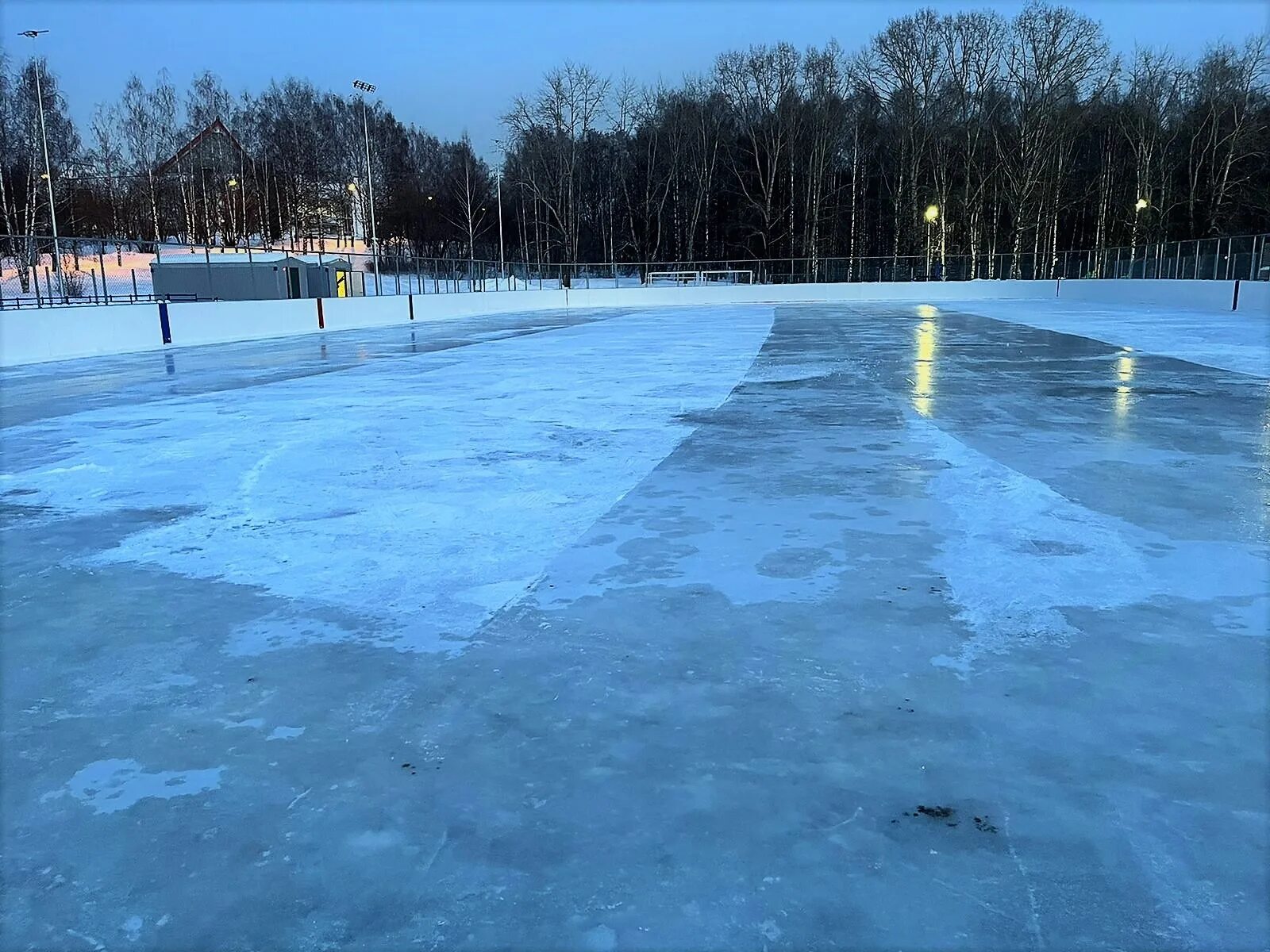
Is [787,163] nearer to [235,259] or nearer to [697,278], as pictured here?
[697,278]

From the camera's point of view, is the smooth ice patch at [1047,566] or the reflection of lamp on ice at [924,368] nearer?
the smooth ice patch at [1047,566]

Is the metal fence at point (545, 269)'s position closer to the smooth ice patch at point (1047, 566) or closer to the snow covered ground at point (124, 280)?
the snow covered ground at point (124, 280)

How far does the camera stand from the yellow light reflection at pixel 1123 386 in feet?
30.5

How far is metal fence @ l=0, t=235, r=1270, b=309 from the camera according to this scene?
22.0m

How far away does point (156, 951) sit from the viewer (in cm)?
201

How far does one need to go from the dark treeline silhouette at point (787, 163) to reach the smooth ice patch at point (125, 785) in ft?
180

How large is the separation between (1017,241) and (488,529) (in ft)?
201

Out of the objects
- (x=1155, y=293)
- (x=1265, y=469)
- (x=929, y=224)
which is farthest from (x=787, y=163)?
(x=1265, y=469)

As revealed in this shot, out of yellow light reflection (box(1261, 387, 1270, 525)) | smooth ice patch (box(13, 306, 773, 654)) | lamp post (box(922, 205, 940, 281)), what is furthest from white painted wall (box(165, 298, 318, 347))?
lamp post (box(922, 205, 940, 281))

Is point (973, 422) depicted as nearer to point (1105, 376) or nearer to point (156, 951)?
point (1105, 376)

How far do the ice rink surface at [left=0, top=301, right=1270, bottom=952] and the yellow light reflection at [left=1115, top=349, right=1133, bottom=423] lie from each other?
153 centimetres

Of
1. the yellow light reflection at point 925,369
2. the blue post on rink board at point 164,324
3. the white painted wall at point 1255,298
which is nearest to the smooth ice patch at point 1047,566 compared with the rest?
the yellow light reflection at point 925,369

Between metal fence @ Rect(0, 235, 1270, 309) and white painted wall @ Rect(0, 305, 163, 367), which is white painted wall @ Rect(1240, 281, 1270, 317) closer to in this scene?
metal fence @ Rect(0, 235, 1270, 309)

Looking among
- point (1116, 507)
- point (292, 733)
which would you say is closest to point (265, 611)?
point (292, 733)
